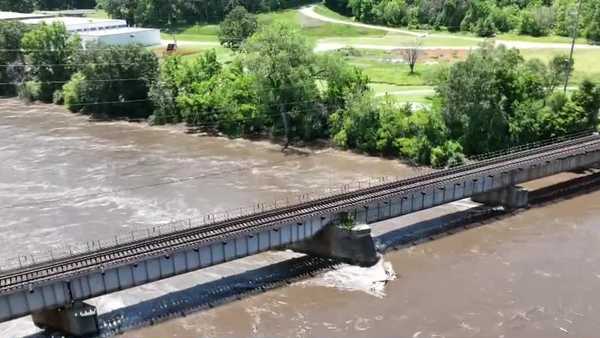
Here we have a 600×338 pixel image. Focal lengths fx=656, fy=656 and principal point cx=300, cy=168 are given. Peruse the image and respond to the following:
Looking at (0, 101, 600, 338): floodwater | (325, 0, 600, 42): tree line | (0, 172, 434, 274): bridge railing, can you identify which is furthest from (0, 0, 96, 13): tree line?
(0, 172, 434, 274): bridge railing

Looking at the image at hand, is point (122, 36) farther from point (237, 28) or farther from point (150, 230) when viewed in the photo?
point (150, 230)

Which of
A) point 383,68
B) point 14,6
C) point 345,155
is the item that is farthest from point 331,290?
point 14,6

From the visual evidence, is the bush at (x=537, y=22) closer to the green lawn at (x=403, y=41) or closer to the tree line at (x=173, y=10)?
the green lawn at (x=403, y=41)

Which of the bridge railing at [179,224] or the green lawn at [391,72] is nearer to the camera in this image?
the bridge railing at [179,224]

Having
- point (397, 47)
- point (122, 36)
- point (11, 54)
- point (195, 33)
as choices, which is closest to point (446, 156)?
point (397, 47)

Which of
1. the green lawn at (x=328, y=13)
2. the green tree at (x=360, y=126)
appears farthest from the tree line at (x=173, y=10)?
the green tree at (x=360, y=126)
